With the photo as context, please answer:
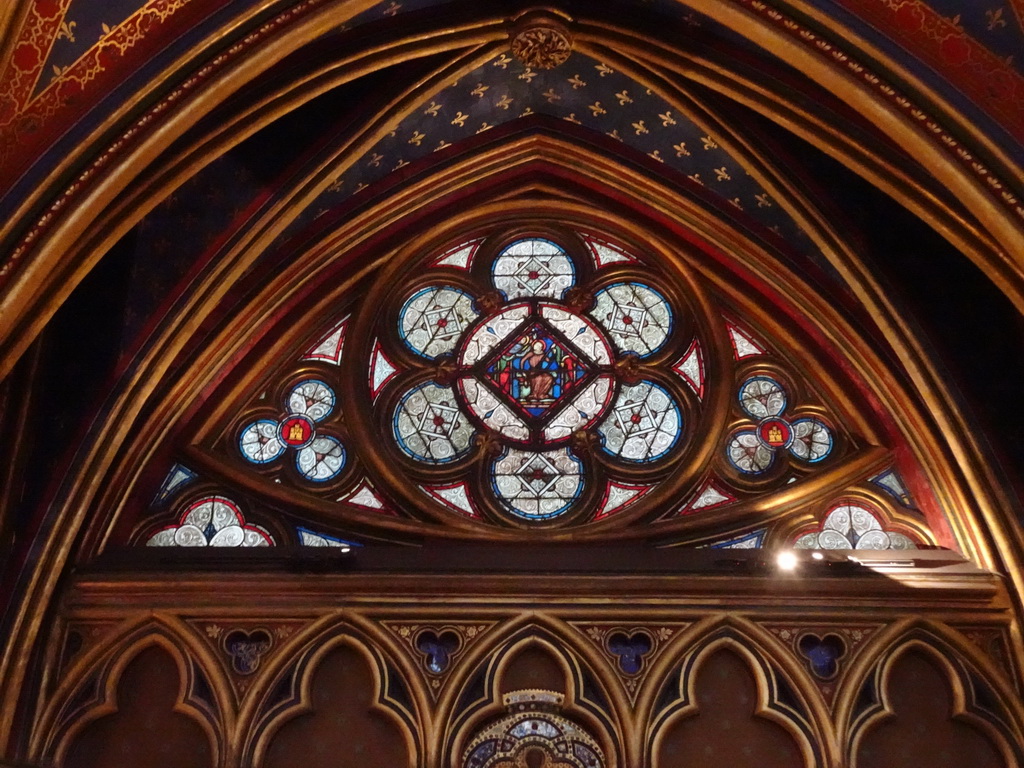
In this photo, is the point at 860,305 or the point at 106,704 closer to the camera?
the point at 106,704

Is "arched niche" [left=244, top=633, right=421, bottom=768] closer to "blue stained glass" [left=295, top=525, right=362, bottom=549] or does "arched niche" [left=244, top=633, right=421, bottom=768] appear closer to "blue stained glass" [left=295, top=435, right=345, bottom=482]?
"blue stained glass" [left=295, top=525, right=362, bottom=549]

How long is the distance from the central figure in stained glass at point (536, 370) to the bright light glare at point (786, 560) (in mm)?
2110

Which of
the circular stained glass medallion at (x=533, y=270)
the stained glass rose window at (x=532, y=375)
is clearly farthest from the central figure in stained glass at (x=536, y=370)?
the circular stained glass medallion at (x=533, y=270)

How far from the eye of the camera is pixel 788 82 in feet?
31.9

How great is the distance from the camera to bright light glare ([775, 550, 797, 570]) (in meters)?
10.1

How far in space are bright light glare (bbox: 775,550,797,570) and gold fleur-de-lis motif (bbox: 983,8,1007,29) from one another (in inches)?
151

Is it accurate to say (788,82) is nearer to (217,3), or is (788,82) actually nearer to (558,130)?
(558,130)

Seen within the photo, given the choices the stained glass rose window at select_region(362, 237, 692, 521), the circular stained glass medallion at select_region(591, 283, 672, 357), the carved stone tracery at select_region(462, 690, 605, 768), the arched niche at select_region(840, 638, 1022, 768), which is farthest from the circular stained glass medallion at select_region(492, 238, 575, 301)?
the arched niche at select_region(840, 638, 1022, 768)

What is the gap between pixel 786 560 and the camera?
1021 centimetres

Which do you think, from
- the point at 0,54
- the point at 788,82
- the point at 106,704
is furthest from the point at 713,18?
the point at 106,704

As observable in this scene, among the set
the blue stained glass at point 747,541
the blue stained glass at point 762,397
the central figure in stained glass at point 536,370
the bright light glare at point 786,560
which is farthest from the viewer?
the central figure in stained glass at point 536,370

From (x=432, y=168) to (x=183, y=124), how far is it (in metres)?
2.95

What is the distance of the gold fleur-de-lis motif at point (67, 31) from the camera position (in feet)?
26.1

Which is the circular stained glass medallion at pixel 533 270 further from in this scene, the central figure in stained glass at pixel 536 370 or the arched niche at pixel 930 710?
the arched niche at pixel 930 710
